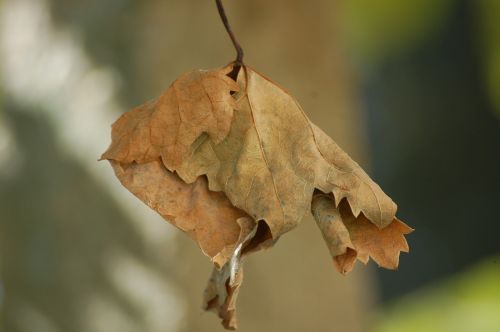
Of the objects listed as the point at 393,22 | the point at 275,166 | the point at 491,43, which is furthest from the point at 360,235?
the point at 393,22

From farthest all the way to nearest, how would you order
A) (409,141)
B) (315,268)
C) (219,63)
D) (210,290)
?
(409,141) → (315,268) → (219,63) → (210,290)

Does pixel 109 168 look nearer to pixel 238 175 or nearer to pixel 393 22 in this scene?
pixel 238 175

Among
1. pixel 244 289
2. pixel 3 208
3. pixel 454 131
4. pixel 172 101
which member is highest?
pixel 172 101

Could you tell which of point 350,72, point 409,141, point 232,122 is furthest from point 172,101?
point 409,141

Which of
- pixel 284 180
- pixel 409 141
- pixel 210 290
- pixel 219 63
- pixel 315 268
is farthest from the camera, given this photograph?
pixel 409 141

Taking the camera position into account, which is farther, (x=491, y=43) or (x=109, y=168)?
(x=491, y=43)

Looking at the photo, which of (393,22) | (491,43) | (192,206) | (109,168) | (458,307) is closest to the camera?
(192,206)

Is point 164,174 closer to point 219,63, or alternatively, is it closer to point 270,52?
point 219,63
